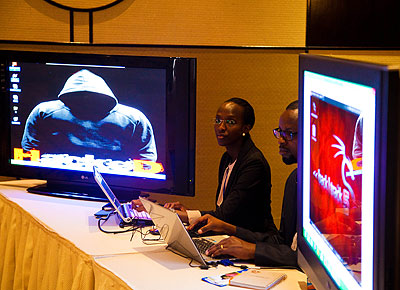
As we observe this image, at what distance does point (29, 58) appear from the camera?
3340 mm

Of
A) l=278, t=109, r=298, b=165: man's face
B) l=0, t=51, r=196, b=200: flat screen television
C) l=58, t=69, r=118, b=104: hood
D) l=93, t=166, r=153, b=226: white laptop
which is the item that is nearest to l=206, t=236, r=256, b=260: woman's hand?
l=278, t=109, r=298, b=165: man's face

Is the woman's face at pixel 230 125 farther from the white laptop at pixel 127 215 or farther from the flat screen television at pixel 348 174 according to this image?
the flat screen television at pixel 348 174

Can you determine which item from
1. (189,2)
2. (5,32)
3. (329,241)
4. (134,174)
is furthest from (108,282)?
(5,32)

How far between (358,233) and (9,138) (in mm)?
2610

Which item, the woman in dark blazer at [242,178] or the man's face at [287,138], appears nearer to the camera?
the man's face at [287,138]

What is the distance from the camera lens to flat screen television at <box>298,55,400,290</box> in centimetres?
107

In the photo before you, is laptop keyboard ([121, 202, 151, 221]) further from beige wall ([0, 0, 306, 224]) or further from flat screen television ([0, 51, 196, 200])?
beige wall ([0, 0, 306, 224])

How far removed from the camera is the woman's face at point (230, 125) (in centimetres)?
305

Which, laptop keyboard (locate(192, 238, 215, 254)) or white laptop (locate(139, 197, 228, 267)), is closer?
white laptop (locate(139, 197, 228, 267))

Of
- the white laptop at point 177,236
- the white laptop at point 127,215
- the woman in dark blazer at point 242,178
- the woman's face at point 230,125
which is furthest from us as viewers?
the woman's face at point 230,125

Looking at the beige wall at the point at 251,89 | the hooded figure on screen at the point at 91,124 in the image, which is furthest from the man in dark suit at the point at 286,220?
the beige wall at the point at 251,89

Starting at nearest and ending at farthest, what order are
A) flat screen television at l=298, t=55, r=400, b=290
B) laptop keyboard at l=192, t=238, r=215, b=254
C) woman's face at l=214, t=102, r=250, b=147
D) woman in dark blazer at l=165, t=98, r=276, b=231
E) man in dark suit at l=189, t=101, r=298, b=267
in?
flat screen television at l=298, t=55, r=400, b=290 → laptop keyboard at l=192, t=238, r=215, b=254 → man in dark suit at l=189, t=101, r=298, b=267 → woman in dark blazer at l=165, t=98, r=276, b=231 → woman's face at l=214, t=102, r=250, b=147

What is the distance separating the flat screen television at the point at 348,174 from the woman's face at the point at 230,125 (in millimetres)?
1174

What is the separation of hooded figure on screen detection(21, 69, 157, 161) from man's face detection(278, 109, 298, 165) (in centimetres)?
75
